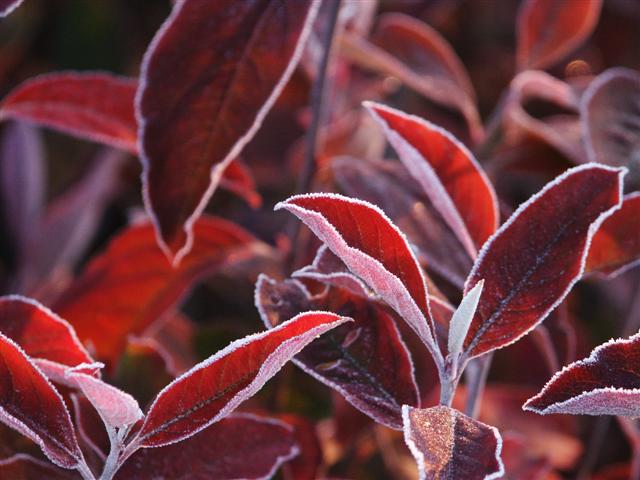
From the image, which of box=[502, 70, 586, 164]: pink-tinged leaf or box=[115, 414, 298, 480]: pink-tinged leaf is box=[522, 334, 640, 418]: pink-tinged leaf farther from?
box=[502, 70, 586, 164]: pink-tinged leaf

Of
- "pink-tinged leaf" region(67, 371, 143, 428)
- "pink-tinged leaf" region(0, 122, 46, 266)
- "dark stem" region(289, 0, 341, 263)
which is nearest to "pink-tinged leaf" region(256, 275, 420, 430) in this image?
Result: "pink-tinged leaf" region(67, 371, 143, 428)

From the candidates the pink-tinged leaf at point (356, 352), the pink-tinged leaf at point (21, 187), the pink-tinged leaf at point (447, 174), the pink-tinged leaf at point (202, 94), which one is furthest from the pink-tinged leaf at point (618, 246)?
the pink-tinged leaf at point (21, 187)

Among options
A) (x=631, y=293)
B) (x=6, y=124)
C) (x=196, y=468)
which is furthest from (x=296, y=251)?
(x=6, y=124)

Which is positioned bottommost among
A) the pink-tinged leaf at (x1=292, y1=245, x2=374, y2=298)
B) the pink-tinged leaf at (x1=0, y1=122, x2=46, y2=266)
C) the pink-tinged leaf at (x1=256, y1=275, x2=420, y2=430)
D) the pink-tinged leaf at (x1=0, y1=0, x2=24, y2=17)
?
the pink-tinged leaf at (x1=0, y1=122, x2=46, y2=266)

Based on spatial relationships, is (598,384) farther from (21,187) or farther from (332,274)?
(21,187)

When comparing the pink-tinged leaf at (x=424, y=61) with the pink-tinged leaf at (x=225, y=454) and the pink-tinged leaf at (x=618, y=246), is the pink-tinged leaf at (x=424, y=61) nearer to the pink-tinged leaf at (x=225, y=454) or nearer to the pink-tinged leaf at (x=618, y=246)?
the pink-tinged leaf at (x=618, y=246)

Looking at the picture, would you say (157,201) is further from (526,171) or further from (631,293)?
(631,293)

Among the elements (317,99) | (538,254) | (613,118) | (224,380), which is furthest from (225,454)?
(613,118)
